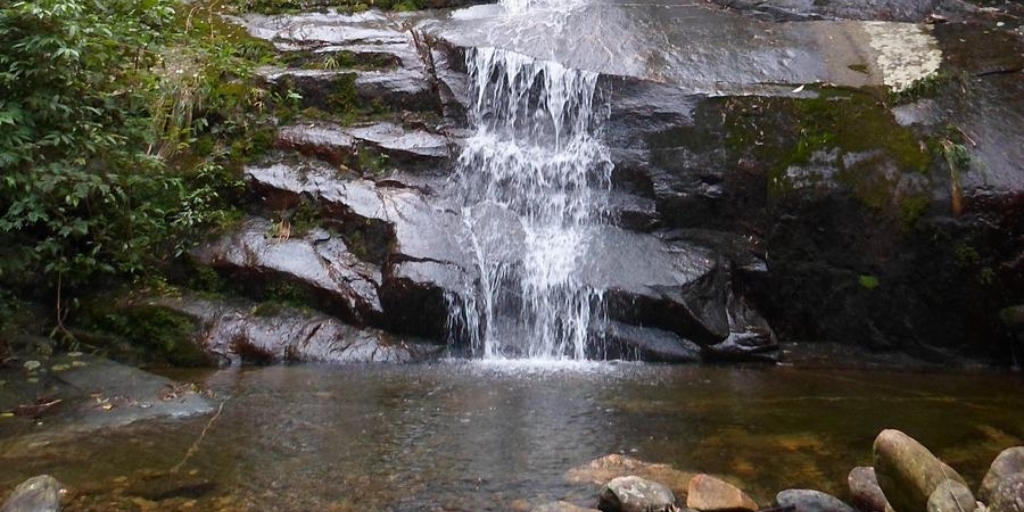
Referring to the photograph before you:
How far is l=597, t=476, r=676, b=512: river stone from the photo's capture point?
12.0ft

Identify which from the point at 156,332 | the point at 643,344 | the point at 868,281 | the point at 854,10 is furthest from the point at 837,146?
the point at 156,332

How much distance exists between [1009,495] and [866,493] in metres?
0.89

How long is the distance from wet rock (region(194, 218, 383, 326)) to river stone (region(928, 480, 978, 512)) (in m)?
5.28

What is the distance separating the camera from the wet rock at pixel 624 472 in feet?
13.8

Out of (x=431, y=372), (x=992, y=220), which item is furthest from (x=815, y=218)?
(x=431, y=372)

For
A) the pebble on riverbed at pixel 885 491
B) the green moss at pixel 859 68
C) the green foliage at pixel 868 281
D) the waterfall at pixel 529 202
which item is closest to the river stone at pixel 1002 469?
the pebble on riverbed at pixel 885 491

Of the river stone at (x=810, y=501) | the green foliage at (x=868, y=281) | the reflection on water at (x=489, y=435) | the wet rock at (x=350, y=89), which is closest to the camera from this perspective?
the river stone at (x=810, y=501)

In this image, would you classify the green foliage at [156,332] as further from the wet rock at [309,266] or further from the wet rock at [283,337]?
the wet rock at [309,266]

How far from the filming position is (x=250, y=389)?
20.1ft

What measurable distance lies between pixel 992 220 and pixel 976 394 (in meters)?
1.93

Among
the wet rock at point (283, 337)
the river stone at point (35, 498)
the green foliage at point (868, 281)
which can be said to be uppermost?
the green foliage at point (868, 281)

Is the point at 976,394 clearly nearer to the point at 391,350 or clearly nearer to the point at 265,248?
the point at 391,350

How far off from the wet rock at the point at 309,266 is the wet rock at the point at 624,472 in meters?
3.64

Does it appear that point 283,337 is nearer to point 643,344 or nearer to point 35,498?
point 643,344
